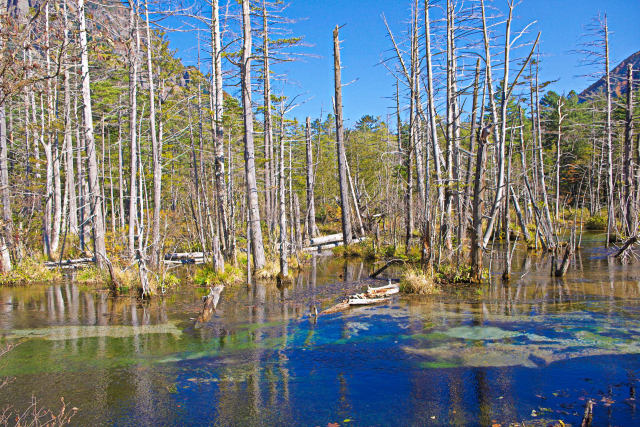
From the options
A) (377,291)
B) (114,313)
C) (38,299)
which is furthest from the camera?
(38,299)

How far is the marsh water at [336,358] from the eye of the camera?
19.6 ft

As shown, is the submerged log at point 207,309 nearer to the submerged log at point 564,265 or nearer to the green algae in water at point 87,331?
the green algae in water at point 87,331

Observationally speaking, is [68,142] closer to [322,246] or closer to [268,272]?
[268,272]

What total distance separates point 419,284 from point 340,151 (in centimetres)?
1274

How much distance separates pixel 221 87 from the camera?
17125 millimetres

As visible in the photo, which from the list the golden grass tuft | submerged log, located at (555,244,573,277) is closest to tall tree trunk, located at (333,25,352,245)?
submerged log, located at (555,244,573,277)

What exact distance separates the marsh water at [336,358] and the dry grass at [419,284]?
462 mm

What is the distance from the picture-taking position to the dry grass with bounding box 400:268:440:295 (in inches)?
512

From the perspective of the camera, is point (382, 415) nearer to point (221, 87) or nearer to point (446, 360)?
point (446, 360)

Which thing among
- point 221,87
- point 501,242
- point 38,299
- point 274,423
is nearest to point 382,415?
point 274,423

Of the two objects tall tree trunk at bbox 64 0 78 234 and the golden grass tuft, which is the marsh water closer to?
the golden grass tuft

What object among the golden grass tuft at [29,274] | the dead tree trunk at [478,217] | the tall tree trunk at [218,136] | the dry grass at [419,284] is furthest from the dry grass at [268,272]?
the golden grass tuft at [29,274]

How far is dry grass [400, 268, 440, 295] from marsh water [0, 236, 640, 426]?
0.46 m

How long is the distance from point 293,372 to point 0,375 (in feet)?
16.0
